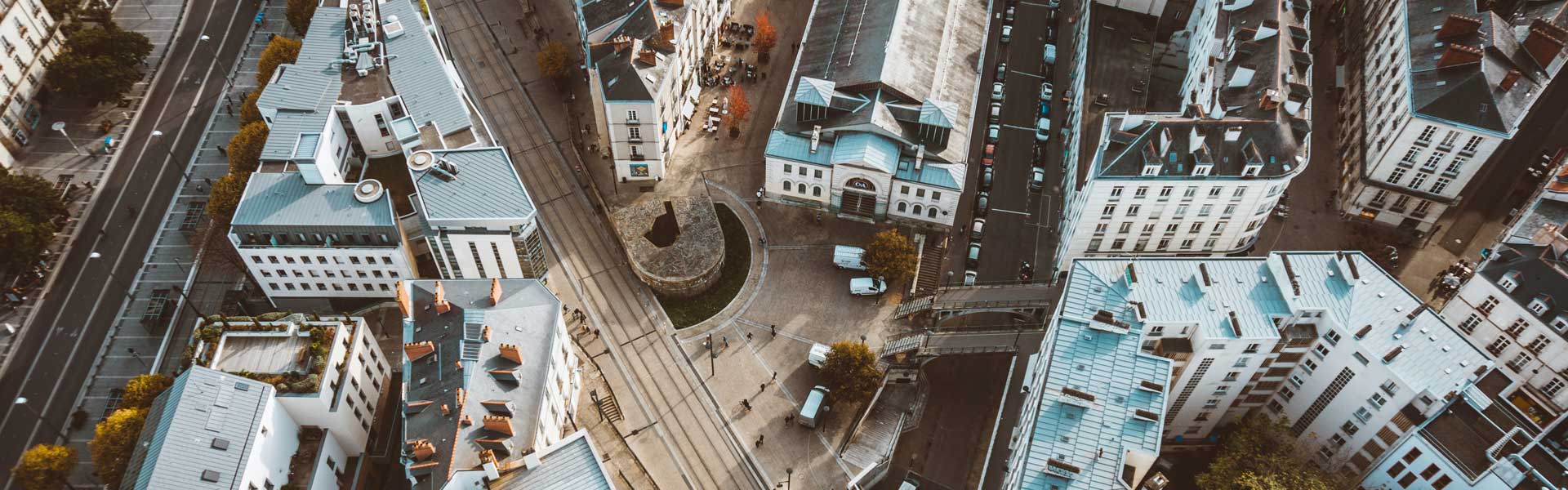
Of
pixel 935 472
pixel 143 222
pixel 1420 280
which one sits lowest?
pixel 935 472

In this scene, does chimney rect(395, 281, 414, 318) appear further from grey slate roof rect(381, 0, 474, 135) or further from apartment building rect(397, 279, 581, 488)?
grey slate roof rect(381, 0, 474, 135)

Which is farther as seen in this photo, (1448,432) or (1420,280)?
(1420,280)

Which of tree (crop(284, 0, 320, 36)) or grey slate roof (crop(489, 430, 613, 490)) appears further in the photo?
tree (crop(284, 0, 320, 36))

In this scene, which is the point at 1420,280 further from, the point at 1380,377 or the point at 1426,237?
the point at 1380,377

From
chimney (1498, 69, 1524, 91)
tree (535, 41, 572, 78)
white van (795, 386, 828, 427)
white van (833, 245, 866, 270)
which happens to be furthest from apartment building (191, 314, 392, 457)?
chimney (1498, 69, 1524, 91)

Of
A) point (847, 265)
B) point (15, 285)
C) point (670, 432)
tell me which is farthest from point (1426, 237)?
point (15, 285)

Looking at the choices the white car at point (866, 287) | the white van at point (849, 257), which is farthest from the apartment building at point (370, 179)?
the white car at point (866, 287)

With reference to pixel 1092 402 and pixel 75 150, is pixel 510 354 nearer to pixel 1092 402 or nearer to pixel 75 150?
pixel 1092 402
